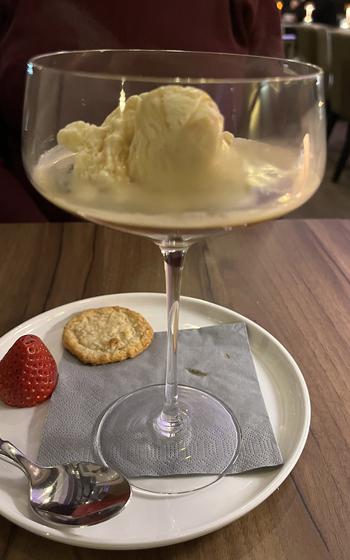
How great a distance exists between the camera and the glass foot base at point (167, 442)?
0.58 metres

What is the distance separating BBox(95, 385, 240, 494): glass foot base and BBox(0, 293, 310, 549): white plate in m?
0.03

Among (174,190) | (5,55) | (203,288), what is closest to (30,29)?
(5,55)

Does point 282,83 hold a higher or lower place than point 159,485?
higher

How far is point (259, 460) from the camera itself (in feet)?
1.94

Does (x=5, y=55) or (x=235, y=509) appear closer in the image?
(x=235, y=509)

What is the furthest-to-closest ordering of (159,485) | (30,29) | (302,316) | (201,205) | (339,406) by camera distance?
(30,29) < (302,316) < (339,406) < (159,485) < (201,205)

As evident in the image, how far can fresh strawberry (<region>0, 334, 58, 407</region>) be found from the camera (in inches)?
26.0

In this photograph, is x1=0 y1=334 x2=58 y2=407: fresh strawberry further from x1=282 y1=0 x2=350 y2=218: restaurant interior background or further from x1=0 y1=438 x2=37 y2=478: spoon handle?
x1=282 y1=0 x2=350 y2=218: restaurant interior background

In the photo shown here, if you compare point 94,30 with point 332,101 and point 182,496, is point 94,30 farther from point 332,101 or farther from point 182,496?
point 332,101

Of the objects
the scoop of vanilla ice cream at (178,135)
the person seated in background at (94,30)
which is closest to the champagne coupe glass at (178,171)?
the scoop of vanilla ice cream at (178,135)

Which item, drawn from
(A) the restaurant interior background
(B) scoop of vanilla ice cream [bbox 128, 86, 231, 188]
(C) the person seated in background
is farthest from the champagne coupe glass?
(A) the restaurant interior background

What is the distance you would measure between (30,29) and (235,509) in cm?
126

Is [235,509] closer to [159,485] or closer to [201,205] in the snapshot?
[159,485]

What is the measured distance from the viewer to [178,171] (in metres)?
0.45
